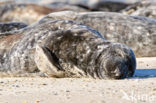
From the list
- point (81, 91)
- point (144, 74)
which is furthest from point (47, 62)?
point (81, 91)

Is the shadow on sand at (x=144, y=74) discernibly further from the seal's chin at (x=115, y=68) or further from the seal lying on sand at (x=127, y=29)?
the seal lying on sand at (x=127, y=29)

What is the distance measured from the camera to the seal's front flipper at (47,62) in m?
5.11

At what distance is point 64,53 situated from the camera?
511cm

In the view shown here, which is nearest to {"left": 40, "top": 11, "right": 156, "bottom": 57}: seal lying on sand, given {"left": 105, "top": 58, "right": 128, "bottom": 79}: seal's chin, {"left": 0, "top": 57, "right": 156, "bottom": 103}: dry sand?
{"left": 0, "top": 57, "right": 156, "bottom": 103}: dry sand

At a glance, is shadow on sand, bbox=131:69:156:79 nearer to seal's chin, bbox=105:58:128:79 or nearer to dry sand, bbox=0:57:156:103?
dry sand, bbox=0:57:156:103

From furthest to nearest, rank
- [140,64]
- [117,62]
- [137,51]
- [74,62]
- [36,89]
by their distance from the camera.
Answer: [137,51] → [140,64] → [74,62] → [117,62] → [36,89]

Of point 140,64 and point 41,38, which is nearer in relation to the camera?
point 41,38

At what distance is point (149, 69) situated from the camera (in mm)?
5664

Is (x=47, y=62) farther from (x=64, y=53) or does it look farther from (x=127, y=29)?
(x=127, y=29)

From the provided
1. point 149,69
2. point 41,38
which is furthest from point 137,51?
point 41,38

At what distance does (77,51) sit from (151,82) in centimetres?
109

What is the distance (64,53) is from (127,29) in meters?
3.38

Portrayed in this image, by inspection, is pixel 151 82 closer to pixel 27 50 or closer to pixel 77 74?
pixel 77 74

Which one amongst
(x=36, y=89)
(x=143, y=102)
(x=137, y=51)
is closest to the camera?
(x=143, y=102)
